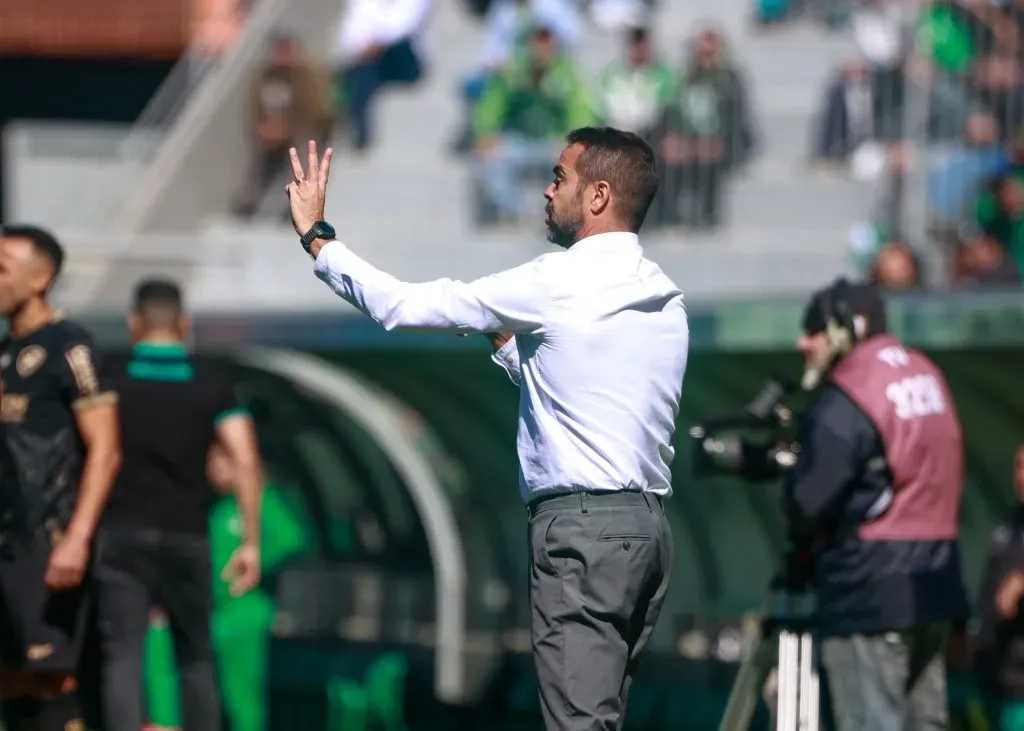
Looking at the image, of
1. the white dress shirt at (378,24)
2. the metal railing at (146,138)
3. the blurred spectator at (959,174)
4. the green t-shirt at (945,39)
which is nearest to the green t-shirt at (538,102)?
the white dress shirt at (378,24)

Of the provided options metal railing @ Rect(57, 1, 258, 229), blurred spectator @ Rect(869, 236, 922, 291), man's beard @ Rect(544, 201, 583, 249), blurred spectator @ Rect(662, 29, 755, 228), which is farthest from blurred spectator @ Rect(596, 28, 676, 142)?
man's beard @ Rect(544, 201, 583, 249)

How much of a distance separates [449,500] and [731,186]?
138 inches

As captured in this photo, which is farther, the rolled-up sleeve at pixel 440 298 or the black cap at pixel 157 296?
the black cap at pixel 157 296

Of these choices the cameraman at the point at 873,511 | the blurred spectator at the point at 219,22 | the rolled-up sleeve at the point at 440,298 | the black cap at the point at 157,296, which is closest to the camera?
the rolled-up sleeve at the point at 440,298

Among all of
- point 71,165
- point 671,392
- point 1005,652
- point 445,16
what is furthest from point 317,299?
point 671,392

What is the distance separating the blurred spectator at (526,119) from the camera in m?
12.9

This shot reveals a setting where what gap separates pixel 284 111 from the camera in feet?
48.0

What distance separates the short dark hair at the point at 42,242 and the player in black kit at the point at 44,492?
108mm

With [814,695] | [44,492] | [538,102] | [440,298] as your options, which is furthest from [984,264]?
[440,298]

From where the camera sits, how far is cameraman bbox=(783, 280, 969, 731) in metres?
6.90

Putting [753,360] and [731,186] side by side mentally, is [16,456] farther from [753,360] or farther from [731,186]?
[731,186]

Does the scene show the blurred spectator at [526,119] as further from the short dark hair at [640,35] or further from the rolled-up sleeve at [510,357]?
the rolled-up sleeve at [510,357]

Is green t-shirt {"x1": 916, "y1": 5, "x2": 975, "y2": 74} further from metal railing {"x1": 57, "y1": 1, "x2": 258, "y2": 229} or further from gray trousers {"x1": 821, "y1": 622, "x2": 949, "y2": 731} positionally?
gray trousers {"x1": 821, "y1": 622, "x2": 949, "y2": 731}

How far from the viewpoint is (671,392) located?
5.69 m
